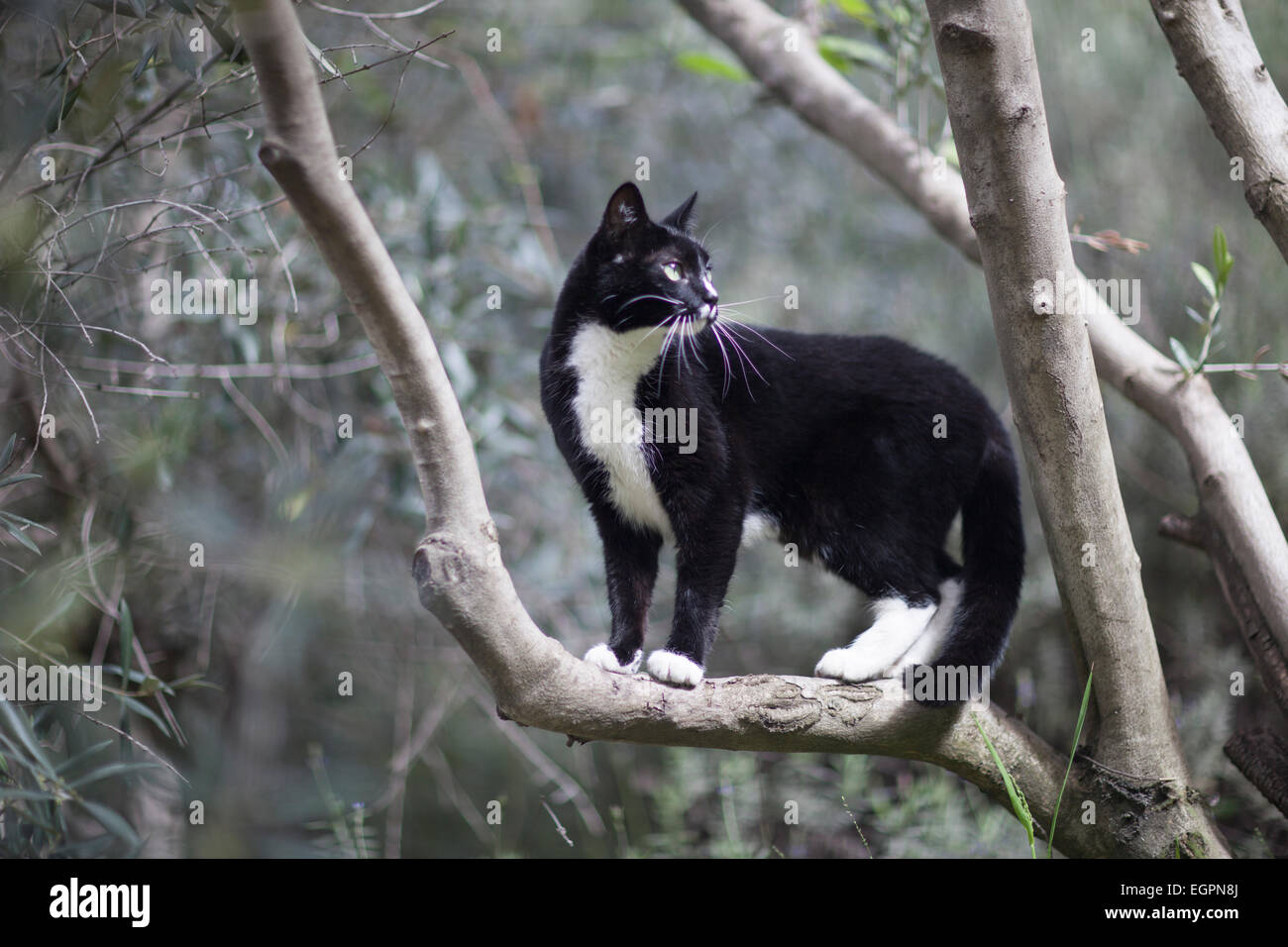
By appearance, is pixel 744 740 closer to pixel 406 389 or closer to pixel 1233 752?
pixel 406 389

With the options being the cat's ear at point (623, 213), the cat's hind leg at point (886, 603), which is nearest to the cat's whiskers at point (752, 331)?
the cat's ear at point (623, 213)

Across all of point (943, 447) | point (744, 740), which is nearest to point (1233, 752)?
point (943, 447)

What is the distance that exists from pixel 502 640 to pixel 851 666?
75 centimetres

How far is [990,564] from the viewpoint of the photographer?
6.69ft

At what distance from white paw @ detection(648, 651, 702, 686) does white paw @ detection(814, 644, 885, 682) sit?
0.26 meters

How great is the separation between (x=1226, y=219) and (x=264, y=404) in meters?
3.05

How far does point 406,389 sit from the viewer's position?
136cm

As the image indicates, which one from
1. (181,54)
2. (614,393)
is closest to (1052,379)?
Result: (614,393)

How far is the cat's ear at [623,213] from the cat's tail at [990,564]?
2.80ft

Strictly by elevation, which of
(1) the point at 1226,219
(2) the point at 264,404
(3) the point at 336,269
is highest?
(1) the point at 1226,219

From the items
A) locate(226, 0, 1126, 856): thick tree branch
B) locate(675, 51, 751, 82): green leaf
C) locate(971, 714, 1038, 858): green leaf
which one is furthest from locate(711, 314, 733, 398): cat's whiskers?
locate(675, 51, 751, 82): green leaf

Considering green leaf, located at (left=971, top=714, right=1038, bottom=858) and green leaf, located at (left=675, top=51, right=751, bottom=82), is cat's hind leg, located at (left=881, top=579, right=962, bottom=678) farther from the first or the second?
green leaf, located at (left=675, top=51, right=751, bottom=82)

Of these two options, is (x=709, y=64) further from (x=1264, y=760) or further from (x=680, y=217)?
(x=1264, y=760)

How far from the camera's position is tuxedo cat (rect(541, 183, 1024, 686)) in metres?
2.02
